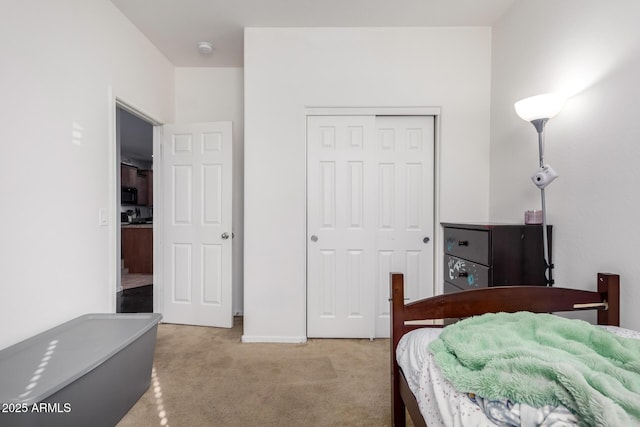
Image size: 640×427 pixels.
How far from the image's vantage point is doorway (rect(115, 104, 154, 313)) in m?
3.55

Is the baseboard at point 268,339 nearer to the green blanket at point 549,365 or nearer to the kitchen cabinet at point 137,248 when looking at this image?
the green blanket at point 549,365

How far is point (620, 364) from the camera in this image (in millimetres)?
750

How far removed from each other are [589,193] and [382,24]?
6.41 feet

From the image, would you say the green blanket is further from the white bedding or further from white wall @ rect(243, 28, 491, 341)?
white wall @ rect(243, 28, 491, 341)

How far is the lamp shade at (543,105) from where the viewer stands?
147cm

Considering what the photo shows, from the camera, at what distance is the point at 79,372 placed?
3.88 feet

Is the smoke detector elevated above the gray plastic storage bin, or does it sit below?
above

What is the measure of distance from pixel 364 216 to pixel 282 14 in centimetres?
179

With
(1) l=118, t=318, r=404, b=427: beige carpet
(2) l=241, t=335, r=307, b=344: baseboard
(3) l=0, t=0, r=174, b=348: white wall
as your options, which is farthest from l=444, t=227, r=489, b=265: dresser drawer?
(3) l=0, t=0, r=174, b=348: white wall

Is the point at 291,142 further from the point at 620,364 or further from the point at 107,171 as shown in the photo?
the point at 620,364

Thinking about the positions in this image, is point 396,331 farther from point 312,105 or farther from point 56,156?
point 56,156

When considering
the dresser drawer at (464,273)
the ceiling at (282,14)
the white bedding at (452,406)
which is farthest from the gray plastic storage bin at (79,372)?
the ceiling at (282,14)

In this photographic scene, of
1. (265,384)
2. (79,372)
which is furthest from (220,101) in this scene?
(265,384)

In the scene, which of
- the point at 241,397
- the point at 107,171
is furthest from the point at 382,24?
the point at 241,397
